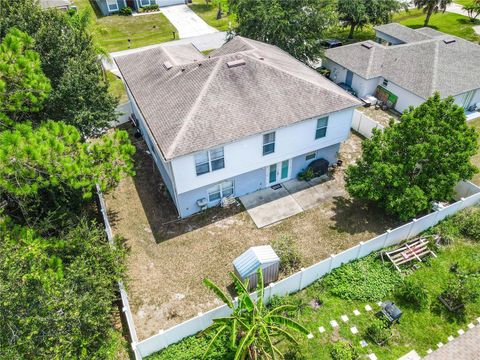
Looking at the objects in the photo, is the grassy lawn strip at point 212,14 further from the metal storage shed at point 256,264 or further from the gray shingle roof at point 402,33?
the metal storage shed at point 256,264

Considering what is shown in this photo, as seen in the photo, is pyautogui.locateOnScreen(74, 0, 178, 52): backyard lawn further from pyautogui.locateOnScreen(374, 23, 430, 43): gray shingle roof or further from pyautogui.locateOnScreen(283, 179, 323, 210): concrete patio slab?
pyautogui.locateOnScreen(283, 179, 323, 210): concrete patio slab

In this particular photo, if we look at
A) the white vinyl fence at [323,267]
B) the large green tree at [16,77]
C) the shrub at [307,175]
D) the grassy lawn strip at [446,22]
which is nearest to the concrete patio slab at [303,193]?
the shrub at [307,175]

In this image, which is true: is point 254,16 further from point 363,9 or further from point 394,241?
point 394,241

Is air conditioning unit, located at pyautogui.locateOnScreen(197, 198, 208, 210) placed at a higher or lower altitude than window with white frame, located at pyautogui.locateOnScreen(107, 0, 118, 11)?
lower

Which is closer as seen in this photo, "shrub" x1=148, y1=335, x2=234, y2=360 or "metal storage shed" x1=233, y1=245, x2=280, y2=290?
"shrub" x1=148, y1=335, x2=234, y2=360

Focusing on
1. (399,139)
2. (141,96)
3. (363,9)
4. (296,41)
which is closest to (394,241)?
(399,139)

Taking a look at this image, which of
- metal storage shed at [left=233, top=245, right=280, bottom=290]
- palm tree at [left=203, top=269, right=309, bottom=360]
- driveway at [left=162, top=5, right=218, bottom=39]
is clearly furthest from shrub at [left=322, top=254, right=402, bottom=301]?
driveway at [left=162, top=5, right=218, bottom=39]

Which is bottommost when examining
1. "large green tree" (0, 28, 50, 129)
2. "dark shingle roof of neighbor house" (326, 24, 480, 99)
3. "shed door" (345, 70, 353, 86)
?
"shed door" (345, 70, 353, 86)
